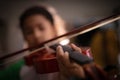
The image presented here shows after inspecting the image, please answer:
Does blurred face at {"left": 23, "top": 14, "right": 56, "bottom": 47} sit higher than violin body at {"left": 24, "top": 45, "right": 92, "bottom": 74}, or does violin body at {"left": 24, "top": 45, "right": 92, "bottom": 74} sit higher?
blurred face at {"left": 23, "top": 14, "right": 56, "bottom": 47}

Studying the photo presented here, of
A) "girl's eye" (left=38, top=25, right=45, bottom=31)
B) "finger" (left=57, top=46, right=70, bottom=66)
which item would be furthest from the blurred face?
"finger" (left=57, top=46, right=70, bottom=66)

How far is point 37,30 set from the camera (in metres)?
0.90

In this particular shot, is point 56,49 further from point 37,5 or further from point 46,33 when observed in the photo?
point 37,5

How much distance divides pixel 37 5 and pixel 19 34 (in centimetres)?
15

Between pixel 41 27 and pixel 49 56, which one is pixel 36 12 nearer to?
pixel 41 27

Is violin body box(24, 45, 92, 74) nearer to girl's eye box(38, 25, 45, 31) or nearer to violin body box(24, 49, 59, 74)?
violin body box(24, 49, 59, 74)

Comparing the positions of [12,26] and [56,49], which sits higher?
[12,26]

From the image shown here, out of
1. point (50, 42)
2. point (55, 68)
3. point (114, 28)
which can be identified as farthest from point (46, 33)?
point (114, 28)

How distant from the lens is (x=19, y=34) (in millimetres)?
885

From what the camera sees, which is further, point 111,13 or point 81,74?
point 111,13

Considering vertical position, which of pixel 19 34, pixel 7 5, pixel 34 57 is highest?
pixel 7 5

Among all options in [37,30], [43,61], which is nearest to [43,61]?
[43,61]

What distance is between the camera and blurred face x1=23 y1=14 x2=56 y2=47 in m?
0.89

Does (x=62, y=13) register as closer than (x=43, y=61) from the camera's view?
No
